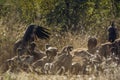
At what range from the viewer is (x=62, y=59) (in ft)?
32.9

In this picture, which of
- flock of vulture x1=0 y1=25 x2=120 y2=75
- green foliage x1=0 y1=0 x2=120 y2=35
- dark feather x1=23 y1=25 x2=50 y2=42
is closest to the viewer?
flock of vulture x1=0 y1=25 x2=120 y2=75

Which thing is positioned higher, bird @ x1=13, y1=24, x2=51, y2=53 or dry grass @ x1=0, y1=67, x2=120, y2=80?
dry grass @ x1=0, y1=67, x2=120, y2=80

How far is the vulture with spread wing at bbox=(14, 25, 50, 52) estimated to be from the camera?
454 inches

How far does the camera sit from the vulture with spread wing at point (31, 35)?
11531mm

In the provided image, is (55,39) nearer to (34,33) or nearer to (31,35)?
(34,33)

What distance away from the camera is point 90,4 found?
737 inches

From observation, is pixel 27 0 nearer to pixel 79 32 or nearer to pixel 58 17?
pixel 58 17

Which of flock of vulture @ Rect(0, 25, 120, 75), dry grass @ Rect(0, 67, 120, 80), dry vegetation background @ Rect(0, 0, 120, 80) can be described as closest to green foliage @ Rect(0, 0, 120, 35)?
dry vegetation background @ Rect(0, 0, 120, 80)

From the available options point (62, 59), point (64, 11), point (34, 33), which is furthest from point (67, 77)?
point (64, 11)

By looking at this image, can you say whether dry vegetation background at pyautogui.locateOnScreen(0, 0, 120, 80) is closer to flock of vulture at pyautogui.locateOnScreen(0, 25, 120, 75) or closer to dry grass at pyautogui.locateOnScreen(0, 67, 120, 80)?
dry grass at pyautogui.locateOnScreen(0, 67, 120, 80)

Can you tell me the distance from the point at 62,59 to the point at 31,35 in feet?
6.70

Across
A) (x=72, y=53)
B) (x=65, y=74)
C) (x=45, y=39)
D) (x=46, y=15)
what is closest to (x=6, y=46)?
(x=45, y=39)

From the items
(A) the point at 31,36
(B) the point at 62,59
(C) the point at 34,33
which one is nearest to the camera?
(B) the point at 62,59

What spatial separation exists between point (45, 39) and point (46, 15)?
204 inches
